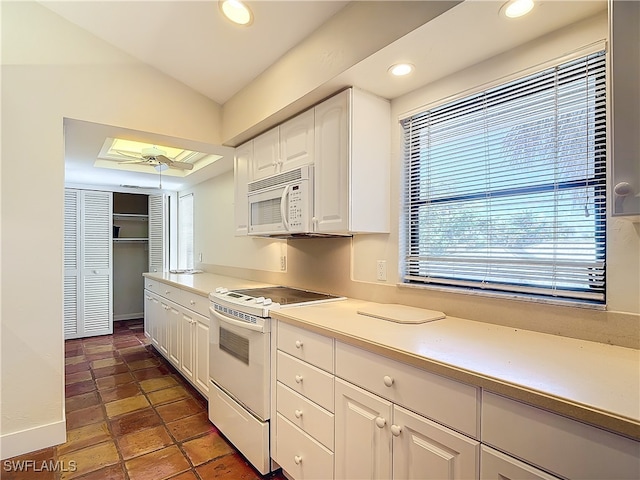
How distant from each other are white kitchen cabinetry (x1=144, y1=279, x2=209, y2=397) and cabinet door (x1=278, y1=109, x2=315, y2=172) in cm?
125

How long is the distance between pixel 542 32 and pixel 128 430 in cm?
328

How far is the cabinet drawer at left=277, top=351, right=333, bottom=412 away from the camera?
1551 millimetres

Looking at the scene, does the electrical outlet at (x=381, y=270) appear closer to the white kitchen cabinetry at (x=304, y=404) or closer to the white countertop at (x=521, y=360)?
the white countertop at (x=521, y=360)

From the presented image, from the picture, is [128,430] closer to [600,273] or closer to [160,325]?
[160,325]

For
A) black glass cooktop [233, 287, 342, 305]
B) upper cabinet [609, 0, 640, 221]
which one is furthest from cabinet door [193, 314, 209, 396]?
upper cabinet [609, 0, 640, 221]

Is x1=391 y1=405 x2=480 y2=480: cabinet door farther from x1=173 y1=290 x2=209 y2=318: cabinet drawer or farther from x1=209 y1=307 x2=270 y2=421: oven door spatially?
x1=173 y1=290 x2=209 y2=318: cabinet drawer

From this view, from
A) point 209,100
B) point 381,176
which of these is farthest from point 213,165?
point 381,176

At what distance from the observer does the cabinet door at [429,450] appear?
3.43 feet

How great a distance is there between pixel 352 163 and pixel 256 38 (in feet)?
3.41

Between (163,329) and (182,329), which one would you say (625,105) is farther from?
(163,329)

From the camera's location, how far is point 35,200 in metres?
2.18

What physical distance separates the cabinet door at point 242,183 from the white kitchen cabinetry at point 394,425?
5.44 feet

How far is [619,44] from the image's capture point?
3.15ft

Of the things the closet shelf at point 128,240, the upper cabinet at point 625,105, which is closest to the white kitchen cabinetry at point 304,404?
the upper cabinet at point 625,105
